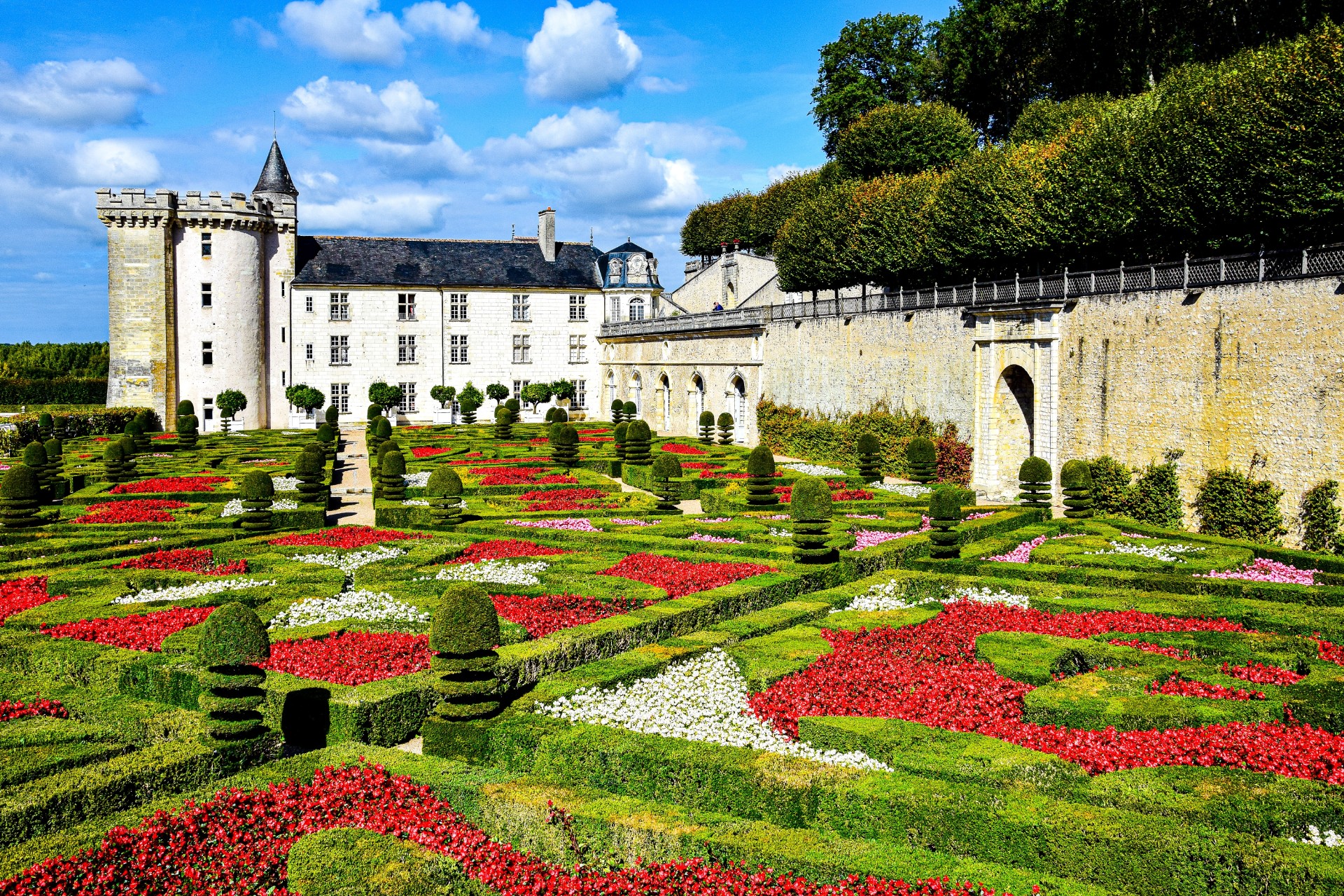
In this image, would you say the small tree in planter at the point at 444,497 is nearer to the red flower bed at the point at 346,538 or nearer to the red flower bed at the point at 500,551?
the red flower bed at the point at 346,538

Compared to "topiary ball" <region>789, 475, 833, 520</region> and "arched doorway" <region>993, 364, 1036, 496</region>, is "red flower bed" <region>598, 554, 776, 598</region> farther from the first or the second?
"arched doorway" <region>993, 364, 1036, 496</region>

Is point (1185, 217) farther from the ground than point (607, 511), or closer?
farther from the ground

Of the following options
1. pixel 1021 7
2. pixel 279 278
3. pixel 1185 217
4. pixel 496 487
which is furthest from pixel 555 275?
pixel 1185 217

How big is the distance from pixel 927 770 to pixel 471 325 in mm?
47529

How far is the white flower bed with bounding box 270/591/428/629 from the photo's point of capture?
12719 millimetres

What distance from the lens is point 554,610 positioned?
13.2m

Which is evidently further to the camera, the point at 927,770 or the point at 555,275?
the point at 555,275

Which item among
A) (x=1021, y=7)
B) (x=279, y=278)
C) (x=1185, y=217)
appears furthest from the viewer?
(x=279, y=278)

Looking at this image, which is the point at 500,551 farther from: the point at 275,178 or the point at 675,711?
the point at 275,178

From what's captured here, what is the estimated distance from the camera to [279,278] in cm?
4909

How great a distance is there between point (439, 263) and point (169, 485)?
103ft

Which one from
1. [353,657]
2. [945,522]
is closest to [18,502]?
[353,657]

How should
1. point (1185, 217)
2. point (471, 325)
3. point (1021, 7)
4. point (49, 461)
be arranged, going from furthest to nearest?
point (471, 325)
point (1021, 7)
point (49, 461)
point (1185, 217)

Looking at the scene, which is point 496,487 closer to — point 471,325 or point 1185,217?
point 1185,217
